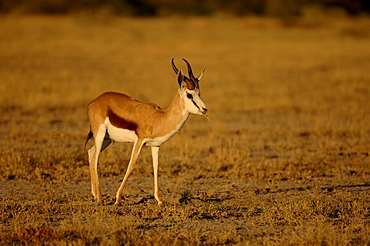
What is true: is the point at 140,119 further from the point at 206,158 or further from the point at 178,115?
the point at 206,158

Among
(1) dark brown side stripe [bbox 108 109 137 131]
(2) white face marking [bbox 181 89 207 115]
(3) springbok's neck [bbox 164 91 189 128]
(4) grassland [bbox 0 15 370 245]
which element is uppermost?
(2) white face marking [bbox 181 89 207 115]

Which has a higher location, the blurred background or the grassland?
the blurred background

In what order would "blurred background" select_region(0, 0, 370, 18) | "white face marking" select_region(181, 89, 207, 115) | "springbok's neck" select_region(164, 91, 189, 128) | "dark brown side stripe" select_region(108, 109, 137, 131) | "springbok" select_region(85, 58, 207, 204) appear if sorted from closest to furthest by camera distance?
"white face marking" select_region(181, 89, 207, 115), "springbok" select_region(85, 58, 207, 204), "springbok's neck" select_region(164, 91, 189, 128), "dark brown side stripe" select_region(108, 109, 137, 131), "blurred background" select_region(0, 0, 370, 18)

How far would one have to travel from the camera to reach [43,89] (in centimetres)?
1903

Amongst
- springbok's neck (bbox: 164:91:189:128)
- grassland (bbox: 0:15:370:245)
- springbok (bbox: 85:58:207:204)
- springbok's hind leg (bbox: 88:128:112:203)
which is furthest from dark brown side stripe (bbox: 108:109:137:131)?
grassland (bbox: 0:15:370:245)

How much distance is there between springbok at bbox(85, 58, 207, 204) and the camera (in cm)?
701

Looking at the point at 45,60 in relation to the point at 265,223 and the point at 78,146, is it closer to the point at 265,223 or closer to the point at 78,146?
the point at 78,146

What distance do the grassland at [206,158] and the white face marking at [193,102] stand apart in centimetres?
131

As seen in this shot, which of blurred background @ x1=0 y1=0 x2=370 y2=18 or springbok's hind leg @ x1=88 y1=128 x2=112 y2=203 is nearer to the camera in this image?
springbok's hind leg @ x1=88 y1=128 x2=112 y2=203

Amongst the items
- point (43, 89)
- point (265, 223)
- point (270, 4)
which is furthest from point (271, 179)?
point (270, 4)

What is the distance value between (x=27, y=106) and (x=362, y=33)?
36681mm

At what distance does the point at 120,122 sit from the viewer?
735 cm

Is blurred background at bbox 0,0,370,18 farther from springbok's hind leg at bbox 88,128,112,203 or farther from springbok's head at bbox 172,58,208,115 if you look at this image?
springbok's head at bbox 172,58,208,115

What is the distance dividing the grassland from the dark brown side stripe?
1068 millimetres
